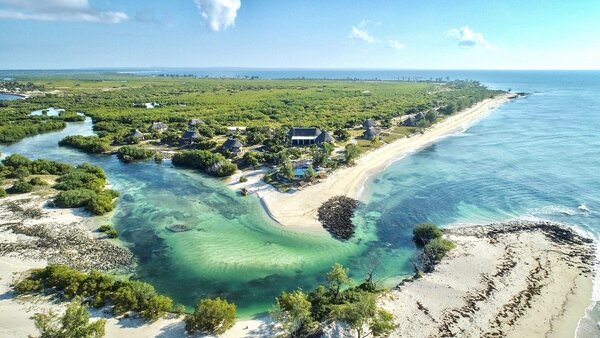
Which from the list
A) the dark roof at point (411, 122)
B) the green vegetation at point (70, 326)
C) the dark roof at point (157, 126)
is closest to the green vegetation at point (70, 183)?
the green vegetation at point (70, 326)

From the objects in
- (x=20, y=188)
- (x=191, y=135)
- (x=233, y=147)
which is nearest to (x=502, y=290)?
(x=233, y=147)

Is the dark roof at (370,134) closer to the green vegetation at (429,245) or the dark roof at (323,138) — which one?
the dark roof at (323,138)

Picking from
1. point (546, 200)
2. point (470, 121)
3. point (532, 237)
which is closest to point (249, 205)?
point (532, 237)

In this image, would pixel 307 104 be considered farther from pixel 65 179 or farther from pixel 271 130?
pixel 65 179

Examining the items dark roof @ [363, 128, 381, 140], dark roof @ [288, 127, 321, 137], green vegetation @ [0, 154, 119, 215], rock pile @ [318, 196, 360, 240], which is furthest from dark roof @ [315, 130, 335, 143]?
green vegetation @ [0, 154, 119, 215]

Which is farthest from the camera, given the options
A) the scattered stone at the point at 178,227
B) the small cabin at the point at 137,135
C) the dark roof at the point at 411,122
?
the dark roof at the point at 411,122
